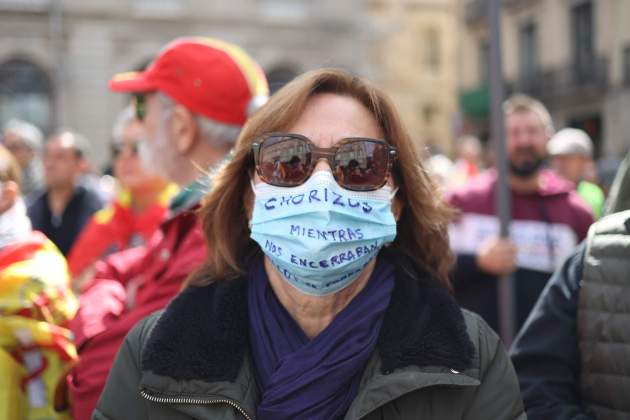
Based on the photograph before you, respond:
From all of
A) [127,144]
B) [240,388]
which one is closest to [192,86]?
[240,388]

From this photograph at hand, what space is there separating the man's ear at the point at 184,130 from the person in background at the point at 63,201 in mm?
3187

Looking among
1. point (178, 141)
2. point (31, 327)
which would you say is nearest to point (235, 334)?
point (31, 327)

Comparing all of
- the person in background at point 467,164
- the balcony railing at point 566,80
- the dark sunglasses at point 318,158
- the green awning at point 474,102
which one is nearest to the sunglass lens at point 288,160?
the dark sunglasses at point 318,158

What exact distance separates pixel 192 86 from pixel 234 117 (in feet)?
0.62

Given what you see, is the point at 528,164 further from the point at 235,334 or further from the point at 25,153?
the point at 25,153

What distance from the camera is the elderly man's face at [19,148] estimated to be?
805 centimetres

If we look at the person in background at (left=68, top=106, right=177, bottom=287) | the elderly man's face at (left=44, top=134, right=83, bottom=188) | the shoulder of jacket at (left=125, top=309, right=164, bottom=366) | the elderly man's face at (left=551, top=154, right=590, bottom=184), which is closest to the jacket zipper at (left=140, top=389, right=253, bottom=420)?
the shoulder of jacket at (left=125, top=309, right=164, bottom=366)

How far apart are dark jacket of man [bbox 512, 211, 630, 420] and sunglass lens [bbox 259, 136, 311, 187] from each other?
0.86 meters

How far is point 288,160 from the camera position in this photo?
2090 millimetres

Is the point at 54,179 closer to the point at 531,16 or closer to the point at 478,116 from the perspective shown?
the point at 531,16

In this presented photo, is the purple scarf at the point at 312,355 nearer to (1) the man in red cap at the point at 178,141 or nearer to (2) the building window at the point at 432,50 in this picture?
(1) the man in red cap at the point at 178,141

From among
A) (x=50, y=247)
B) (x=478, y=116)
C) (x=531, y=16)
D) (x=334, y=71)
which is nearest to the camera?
(x=334, y=71)

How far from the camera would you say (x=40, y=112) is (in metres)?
22.0

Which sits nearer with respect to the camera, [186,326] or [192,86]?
[186,326]
